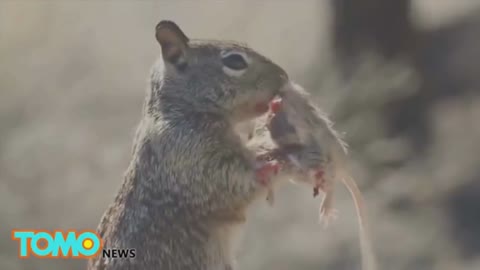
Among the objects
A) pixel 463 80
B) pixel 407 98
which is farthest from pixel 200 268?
pixel 463 80

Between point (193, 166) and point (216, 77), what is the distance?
0.74 ft

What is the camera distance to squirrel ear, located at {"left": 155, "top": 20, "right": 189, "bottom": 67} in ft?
9.65

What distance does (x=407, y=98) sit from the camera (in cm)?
622

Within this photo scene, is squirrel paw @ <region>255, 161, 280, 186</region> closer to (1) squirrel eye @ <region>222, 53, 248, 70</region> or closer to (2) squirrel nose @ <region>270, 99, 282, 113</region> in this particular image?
(2) squirrel nose @ <region>270, 99, 282, 113</region>

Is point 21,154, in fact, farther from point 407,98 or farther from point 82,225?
point 407,98

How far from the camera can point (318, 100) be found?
577 cm

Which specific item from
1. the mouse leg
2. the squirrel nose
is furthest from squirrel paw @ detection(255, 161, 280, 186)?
the squirrel nose

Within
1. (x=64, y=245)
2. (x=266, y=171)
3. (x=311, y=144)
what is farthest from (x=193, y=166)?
(x=64, y=245)

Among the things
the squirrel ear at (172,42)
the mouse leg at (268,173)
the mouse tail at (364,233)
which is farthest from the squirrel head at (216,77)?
the mouse tail at (364,233)

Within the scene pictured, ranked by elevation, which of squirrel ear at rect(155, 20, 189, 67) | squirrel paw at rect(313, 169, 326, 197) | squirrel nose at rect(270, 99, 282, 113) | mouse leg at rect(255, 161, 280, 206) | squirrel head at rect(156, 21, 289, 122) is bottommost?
squirrel paw at rect(313, 169, 326, 197)

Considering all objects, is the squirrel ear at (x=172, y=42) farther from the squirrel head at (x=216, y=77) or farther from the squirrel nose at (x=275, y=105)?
the squirrel nose at (x=275, y=105)

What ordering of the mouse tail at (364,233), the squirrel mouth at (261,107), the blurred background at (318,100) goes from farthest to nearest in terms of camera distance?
the blurred background at (318,100)
the squirrel mouth at (261,107)
the mouse tail at (364,233)

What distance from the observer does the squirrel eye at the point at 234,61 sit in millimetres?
2973

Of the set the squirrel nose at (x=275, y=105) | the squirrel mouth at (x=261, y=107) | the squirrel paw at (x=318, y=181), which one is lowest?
the squirrel paw at (x=318, y=181)
